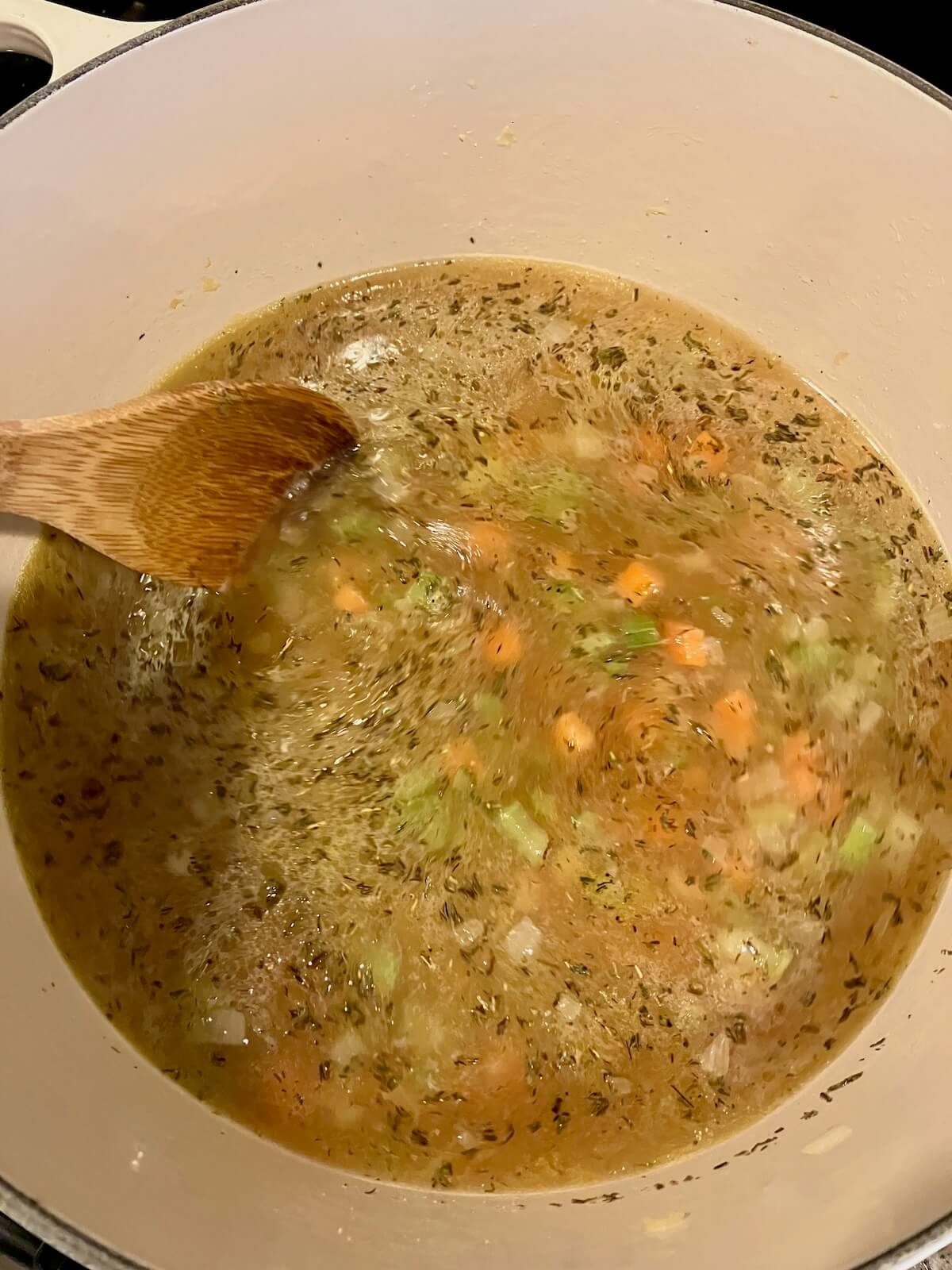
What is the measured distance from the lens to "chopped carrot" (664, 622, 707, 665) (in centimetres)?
192

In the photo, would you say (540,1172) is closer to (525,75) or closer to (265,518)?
(265,518)

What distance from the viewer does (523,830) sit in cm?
178

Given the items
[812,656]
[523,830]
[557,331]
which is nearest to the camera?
[523,830]

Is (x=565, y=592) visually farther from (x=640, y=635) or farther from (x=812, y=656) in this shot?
(x=812, y=656)

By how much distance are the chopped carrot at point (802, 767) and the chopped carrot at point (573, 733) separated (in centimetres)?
39

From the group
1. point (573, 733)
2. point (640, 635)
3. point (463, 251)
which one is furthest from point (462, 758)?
point (463, 251)

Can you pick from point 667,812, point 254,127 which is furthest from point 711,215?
point 667,812

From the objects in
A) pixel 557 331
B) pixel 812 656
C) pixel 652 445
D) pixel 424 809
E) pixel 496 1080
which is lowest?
pixel 496 1080

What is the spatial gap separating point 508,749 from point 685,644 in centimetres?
43

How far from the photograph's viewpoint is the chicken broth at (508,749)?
1664 mm

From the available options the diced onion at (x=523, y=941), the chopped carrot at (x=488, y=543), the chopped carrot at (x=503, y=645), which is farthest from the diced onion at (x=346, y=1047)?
the chopped carrot at (x=488, y=543)

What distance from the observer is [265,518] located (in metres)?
2.02

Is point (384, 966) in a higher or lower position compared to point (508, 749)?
lower

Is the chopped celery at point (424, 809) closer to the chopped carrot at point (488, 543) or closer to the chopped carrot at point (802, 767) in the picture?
the chopped carrot at point (488, 543)
